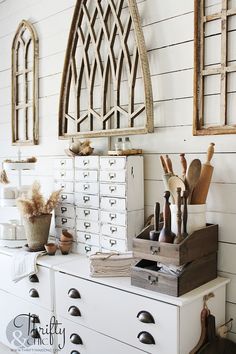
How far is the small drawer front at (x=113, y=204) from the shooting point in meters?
1.97

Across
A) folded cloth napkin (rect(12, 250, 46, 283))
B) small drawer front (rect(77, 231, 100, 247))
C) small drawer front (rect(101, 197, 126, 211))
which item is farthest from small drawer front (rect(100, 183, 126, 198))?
folded cloth napkin (rect(12, 250, 46, 283))

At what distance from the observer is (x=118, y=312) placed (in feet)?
5.49

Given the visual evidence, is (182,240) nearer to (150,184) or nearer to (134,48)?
(150,184)

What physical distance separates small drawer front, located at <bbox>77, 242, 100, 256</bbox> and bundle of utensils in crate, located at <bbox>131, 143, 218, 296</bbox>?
480 millimetres

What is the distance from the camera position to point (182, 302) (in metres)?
1.46

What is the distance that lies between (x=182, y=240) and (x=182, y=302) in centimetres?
23

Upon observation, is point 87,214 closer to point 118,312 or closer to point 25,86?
point 118,312

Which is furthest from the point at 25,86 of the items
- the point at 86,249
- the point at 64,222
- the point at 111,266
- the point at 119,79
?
the point at 111,266

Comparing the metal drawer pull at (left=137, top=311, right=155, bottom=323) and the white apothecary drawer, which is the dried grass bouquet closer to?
the white apothecary drawer

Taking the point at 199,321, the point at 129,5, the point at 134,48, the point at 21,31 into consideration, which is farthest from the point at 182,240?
the point at 21,31

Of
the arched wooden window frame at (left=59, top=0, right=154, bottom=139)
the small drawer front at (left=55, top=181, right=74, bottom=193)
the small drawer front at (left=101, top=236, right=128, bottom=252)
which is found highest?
the arched wooden window frame at (left=59, top=0, right=154, bottom=139)

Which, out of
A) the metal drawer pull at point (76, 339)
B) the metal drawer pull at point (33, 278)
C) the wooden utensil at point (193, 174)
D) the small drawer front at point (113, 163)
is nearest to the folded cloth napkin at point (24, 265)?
the metal drawer pull at point (33, 278)

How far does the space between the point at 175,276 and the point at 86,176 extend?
0.83 metres

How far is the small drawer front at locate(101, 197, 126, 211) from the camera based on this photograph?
1.97 metres
